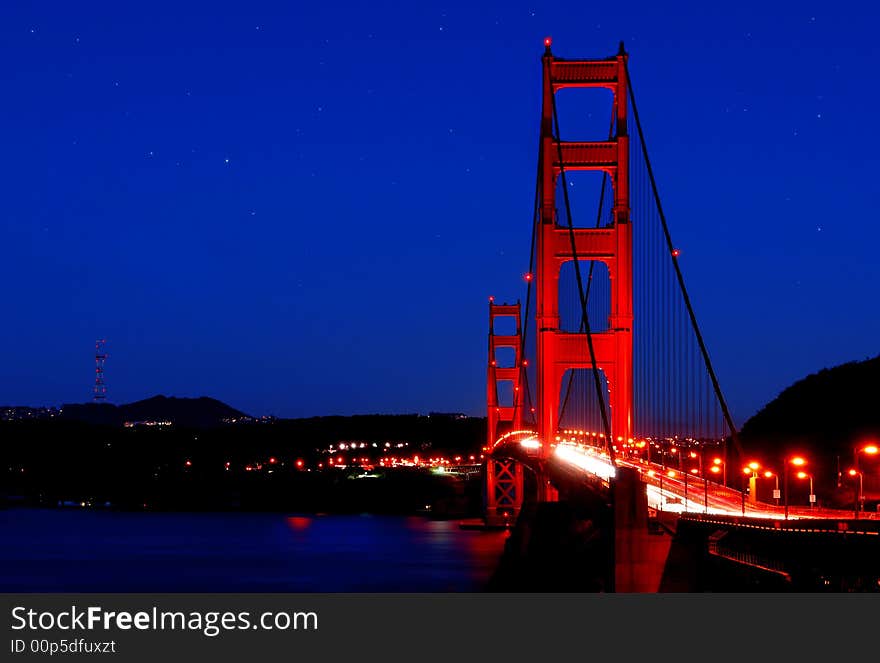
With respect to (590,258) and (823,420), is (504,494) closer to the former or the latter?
(823,420)

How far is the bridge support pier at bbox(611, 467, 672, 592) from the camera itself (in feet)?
83.3

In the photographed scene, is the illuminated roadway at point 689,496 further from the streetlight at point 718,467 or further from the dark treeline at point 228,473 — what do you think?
the dark treeline at point 228,473

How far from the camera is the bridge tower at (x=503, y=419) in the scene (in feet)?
267

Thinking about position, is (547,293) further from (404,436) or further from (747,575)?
(404,436)

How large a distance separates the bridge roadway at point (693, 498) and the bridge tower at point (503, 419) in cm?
3196

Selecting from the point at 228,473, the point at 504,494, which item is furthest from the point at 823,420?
the point at 228,473

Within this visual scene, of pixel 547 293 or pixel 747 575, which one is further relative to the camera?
pixel 547 293

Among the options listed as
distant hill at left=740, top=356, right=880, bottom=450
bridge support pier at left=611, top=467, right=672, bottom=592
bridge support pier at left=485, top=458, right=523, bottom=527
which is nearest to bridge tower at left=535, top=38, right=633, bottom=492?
bridge support pier at left=611, top=467, right=672, bottom=592

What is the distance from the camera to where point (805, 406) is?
234ft

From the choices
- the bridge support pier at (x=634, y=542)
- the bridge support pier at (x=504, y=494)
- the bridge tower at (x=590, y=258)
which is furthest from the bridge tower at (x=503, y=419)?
the bridge support pier at (x=634, y=542)

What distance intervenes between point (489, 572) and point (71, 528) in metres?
49.6

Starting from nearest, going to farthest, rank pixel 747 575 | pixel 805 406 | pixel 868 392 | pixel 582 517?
pixel 747 575 → pixel 582 517 → pixel 868 392 → pixel 805 406
